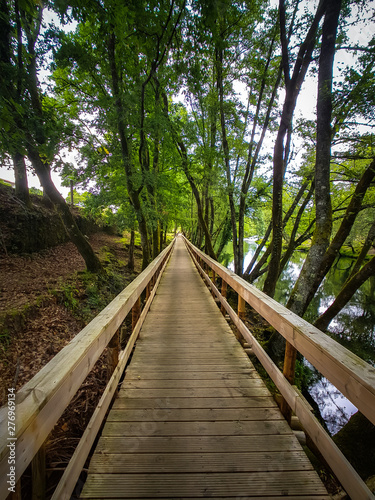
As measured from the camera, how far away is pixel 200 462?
1.45 meters

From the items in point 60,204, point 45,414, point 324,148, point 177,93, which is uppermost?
point 177,93

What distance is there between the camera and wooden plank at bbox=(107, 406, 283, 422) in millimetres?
1810

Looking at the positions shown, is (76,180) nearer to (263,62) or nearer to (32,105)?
(32,105)

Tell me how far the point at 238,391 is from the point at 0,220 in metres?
8.36

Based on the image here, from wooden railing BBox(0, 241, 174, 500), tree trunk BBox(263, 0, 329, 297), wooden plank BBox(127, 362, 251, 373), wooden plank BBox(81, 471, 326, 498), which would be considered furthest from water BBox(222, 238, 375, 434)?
wooden railing BBox(0, 241, 174, 500)

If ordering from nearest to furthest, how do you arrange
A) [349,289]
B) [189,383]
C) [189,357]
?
[189,383] → [189,357] → [349,289]

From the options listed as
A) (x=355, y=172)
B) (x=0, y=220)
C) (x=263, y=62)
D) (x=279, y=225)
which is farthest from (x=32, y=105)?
(x=355, y=172)

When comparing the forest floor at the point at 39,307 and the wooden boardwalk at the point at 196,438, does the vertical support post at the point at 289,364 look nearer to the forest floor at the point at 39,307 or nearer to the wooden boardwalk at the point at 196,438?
the wooden boardwalk at the point at 196,438

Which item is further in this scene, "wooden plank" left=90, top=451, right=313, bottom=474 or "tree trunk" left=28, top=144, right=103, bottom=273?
"tree trunk" left=28, top=144, right=103, bottom=273

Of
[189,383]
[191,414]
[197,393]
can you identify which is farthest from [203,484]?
[189,383]

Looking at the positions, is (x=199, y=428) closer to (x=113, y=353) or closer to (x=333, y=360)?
(x=113, y=353)

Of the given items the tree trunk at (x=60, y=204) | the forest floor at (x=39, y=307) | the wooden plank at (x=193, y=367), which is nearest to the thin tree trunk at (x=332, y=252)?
the wooden plank at (x=193, y=367)

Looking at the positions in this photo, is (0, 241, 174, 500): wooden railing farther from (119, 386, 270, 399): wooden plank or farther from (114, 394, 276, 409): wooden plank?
(119, 386, 270, 399): wooden plank

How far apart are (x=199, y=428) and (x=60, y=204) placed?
23.2ft
